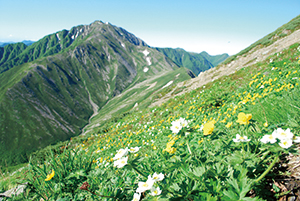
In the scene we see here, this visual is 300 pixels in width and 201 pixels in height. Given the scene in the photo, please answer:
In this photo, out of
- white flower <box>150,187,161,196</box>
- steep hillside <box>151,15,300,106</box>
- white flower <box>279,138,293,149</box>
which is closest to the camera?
white flower <box>279,138,293,149</box>

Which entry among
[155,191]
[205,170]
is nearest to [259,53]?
[205,170]

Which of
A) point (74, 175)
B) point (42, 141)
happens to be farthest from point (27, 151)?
point (74, 175)

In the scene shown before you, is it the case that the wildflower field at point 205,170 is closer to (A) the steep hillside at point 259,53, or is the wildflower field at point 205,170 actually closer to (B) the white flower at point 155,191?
(B) the white flower at point 155,191

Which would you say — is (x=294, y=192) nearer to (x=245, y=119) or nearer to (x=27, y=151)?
(x=245, y=119)

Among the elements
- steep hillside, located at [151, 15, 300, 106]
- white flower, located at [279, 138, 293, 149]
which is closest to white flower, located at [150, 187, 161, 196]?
white flower, located at [279, 138, 293, 149]

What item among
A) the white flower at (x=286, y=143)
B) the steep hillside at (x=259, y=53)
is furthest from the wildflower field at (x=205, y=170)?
the steep hillside at (x=259, y=53)

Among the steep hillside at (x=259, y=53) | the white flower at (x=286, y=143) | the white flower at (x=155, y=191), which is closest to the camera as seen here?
the white flower at (x=286, y=143)

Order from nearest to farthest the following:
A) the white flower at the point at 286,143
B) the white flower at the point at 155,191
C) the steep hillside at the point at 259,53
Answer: the white flower at the point at 286,143, the white flower at the point at 155,191, the steep hillside at the point at 259,53

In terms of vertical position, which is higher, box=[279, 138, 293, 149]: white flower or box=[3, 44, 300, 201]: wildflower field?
box=[279, 138, 293, 149]: white flower

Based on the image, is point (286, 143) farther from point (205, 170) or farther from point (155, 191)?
point (155, 191)

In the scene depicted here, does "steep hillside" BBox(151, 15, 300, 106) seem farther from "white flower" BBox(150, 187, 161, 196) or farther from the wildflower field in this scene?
"white flower" BBox(150, 187, 161, 196)

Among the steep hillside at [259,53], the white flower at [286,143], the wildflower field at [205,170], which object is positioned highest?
the steep hillside at [259,53]

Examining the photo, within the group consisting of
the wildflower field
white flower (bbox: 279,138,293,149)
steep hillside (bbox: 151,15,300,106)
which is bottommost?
the wildflower field

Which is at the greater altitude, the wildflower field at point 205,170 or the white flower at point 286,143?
the white flower at point 286,143
